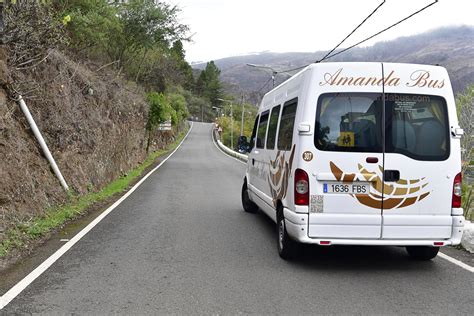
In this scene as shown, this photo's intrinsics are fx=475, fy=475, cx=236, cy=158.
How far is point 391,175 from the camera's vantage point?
5457mm

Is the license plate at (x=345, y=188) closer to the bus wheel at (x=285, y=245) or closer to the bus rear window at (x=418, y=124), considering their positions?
the bus rear window at (x=418, y=124)

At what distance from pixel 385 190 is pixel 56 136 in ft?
28.0

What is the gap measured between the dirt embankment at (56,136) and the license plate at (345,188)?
15.1ft

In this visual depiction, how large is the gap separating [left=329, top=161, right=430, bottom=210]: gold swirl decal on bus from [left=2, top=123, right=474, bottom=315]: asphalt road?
2.79 ft

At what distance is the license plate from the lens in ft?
17.9

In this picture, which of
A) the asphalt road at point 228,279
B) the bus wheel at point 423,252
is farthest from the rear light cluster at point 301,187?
the bus wheel at point 423,252

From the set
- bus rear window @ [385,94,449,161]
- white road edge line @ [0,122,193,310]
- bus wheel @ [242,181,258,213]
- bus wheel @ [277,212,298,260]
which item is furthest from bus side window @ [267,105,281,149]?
white road edge line @ [0,122,193,310]

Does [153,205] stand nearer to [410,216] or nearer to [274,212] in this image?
[274,212]

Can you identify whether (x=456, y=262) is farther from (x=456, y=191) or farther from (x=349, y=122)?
(x=349, y=122)

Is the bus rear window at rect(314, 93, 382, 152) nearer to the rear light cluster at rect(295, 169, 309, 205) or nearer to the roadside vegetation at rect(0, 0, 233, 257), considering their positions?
the rear light cluster at rect(295, 169, 309, 205)

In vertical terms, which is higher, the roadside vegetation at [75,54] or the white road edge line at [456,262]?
the roadside vegetation at [75,54]

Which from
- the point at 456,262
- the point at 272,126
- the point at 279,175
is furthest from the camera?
the point at 272,126

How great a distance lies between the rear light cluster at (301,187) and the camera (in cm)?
545

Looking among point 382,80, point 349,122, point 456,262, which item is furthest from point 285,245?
point 382,80
